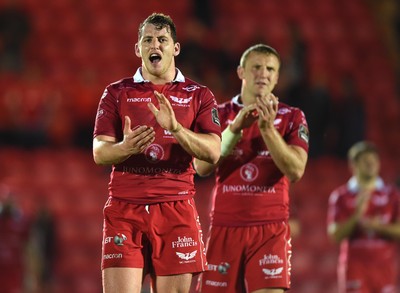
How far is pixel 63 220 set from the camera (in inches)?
505

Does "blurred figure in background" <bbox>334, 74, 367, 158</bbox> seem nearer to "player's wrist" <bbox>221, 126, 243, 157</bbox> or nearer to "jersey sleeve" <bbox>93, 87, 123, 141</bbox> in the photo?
"player's wrist" <bbox>221, 126, 243, 157</bbox>

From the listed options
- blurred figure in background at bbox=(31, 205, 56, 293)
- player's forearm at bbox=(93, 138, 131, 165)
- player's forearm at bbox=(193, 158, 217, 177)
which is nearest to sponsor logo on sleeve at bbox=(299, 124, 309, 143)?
player's forearm at bbox=(193, 158, 217, 177)

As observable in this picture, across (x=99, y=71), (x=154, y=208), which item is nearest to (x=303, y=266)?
(x=99, y=71)

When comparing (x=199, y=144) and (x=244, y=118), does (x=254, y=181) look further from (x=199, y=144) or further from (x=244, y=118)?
(x=199, y=144)

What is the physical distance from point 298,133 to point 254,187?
49 centimetres

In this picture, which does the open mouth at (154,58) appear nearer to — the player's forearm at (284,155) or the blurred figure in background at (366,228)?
the player's forearm at (284,155)

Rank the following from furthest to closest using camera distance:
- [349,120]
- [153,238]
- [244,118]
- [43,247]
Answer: [349,120], [43,247], [244,118], [153,238]

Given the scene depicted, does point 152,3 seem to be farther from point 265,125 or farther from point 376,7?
point 265,125

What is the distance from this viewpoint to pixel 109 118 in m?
5.54

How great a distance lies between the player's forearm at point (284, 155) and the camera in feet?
20.5

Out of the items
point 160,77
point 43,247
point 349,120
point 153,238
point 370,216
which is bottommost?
point 153,238

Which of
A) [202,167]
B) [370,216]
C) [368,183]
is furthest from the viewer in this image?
[368,183]

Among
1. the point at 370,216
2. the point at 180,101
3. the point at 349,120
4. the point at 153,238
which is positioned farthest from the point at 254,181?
the point at 349,120

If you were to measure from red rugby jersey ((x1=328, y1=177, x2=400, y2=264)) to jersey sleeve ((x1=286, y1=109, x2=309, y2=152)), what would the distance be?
8.76 feet
